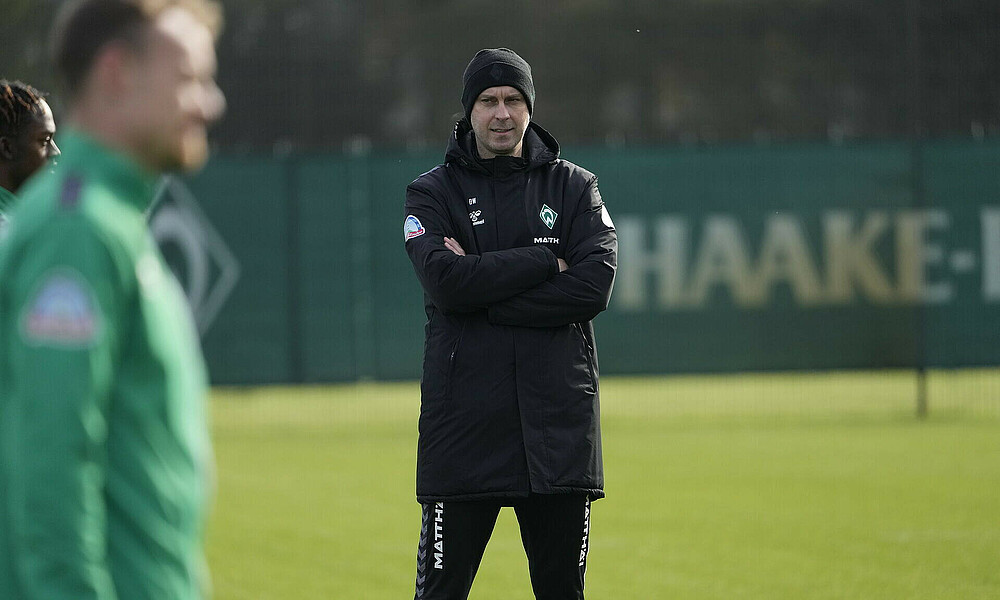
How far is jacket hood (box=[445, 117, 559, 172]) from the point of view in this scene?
14.5 feet

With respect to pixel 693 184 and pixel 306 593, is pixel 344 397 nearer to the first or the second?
pixel 693 184

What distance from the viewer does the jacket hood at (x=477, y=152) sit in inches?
174

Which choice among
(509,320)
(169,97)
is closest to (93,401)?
(169,97)

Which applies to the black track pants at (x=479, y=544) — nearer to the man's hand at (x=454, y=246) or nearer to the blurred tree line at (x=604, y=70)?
the man's hand at (x=454, y=246)

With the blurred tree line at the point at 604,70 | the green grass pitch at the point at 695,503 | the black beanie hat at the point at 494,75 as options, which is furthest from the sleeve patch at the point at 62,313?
the blurred tree line at the point at 604,70

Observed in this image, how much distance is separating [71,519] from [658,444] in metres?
10.8

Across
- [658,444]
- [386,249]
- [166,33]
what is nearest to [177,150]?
[166,33]

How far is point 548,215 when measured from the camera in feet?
14.6

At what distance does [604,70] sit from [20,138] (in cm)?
2375

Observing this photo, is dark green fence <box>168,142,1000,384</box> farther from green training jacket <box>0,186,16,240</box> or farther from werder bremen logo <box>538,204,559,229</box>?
green training jacket <box>0,186,16,240</box>

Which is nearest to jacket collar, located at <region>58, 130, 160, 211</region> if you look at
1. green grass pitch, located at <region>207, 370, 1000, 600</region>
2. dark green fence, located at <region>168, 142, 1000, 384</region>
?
green grass pitch, located at <region>207, 370, 1000, 600</region>

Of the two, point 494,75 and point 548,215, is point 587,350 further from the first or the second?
point 494,75

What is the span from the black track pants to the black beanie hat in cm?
124

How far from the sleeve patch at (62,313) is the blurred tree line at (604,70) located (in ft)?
68.3
